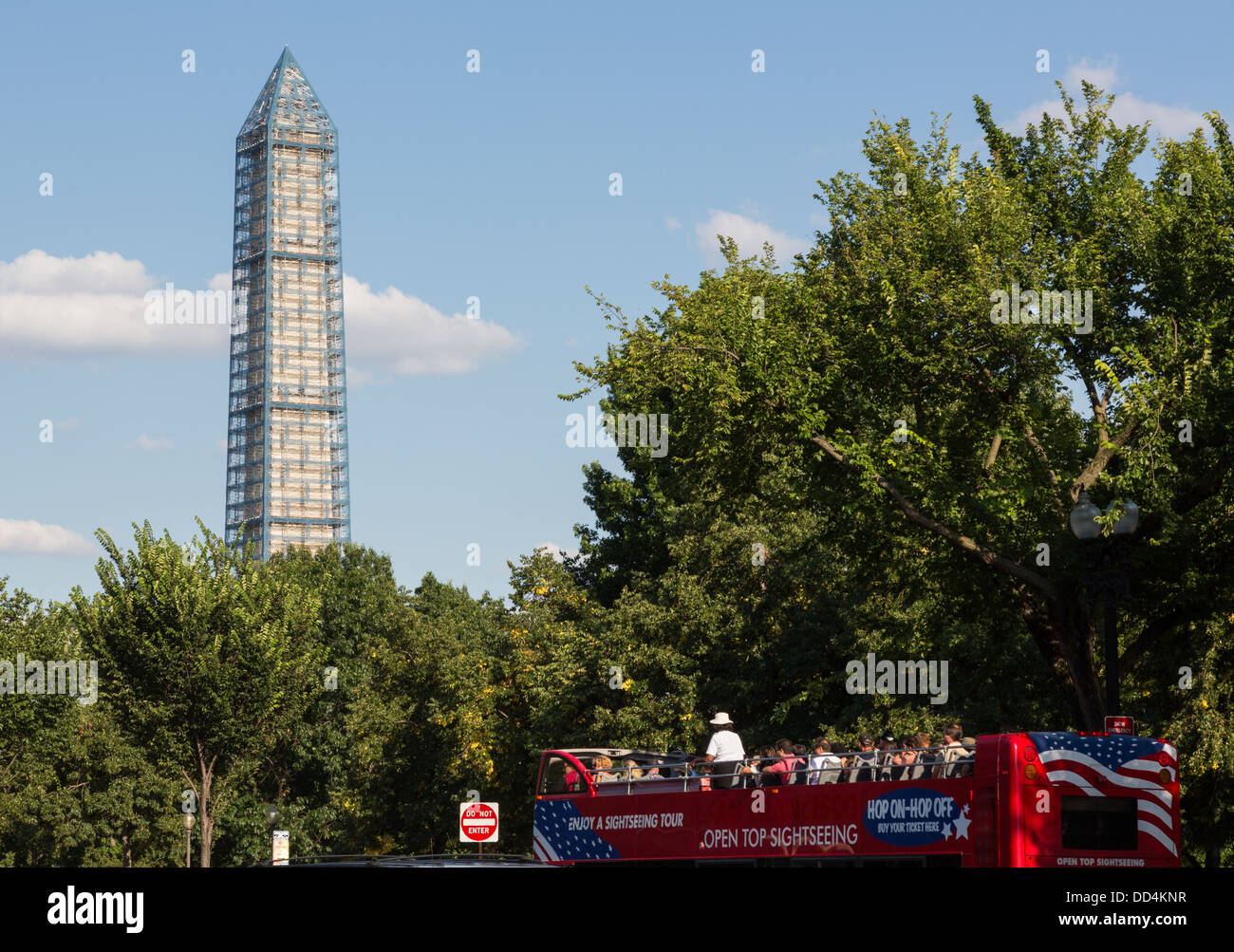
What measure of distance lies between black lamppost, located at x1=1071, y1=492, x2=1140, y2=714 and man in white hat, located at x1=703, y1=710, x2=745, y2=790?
463cm

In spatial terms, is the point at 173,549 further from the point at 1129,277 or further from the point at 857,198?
the point at 1129,277

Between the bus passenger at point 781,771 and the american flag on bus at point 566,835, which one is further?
the american flag on bus at point 566,835

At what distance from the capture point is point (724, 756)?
19.4 m

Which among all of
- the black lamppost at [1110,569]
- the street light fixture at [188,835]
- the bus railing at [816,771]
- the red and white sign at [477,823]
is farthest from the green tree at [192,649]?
the black lamppost at [1110,569]

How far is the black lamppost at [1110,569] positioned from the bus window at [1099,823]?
5.94 ft

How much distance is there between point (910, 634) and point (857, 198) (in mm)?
10146

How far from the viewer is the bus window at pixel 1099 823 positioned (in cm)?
1545

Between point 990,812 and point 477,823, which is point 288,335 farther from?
point 990,812

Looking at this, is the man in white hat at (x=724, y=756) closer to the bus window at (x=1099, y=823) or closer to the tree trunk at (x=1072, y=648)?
the bus window at (x=1099, y=823)

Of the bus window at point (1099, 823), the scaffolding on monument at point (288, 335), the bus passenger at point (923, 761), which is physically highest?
the scaffolding on monument at point (288, 335)

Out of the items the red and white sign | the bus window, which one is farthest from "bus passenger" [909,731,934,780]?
the red and white sign

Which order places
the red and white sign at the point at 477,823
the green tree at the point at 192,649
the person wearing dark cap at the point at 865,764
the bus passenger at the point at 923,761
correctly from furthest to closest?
the green tree at the point at 192,649
the red and white sign at the point at 477,823
the person wearing dark cap at the point at 865,764
the bus passenger at the point at 923,761

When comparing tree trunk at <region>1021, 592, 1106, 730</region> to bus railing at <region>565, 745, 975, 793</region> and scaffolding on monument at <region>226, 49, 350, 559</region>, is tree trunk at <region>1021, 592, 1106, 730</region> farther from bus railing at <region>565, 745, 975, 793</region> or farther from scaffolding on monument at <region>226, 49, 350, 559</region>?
scaffolding on monument at <region>226, 49, 350, 559</region>

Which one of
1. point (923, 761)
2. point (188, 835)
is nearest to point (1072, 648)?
point (923, 761)
